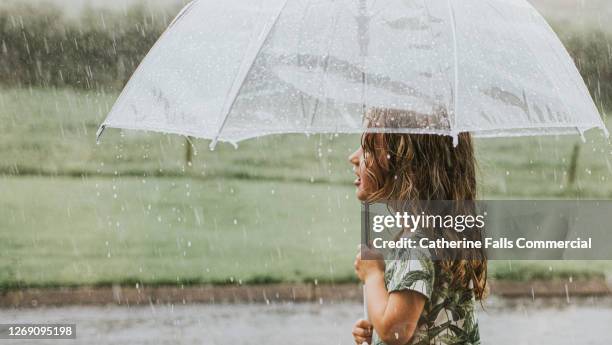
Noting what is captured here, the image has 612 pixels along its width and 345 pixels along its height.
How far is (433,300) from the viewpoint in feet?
7.56

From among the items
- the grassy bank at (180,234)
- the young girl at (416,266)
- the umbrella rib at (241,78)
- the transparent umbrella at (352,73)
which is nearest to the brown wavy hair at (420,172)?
the young girl at (416,266)

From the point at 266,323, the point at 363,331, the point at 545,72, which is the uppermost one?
the point at 545,72

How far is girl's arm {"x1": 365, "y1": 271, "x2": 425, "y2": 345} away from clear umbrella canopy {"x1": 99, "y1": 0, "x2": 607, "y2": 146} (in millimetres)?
426

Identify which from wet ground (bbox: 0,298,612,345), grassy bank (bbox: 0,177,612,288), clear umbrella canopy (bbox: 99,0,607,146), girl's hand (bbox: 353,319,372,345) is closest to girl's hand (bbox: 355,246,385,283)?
girl's hand (bbox: 353,319,372,345)

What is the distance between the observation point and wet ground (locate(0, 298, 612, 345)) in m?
5.96

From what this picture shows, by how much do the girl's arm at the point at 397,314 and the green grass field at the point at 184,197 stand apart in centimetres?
510

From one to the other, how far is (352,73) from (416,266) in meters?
0.51

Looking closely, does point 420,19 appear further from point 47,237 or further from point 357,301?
point 47,237

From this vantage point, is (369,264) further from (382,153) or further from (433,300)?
(382,153)

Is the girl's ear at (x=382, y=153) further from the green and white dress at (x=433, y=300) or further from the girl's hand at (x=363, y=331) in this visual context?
the girl's hand at (x=363, y=331)

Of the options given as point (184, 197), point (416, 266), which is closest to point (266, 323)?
point (184, 197)

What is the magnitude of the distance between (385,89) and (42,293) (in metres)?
5.46

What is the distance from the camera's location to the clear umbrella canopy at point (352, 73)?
2250mm

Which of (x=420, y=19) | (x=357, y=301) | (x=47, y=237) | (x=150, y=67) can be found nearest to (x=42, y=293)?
(x=47, y=237)
